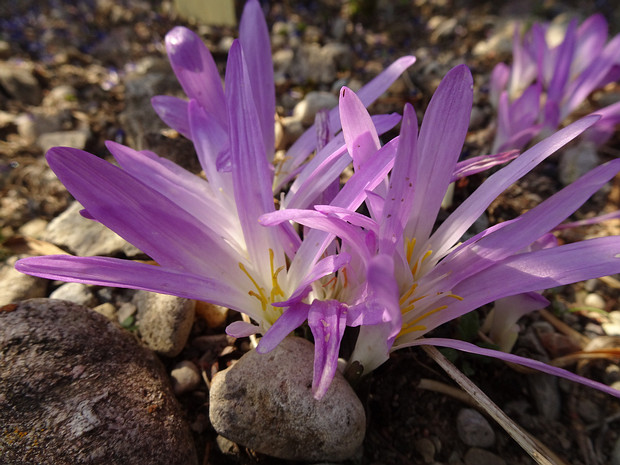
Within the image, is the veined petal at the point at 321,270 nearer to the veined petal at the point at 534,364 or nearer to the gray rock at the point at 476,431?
the veined petal at the point at 534,364

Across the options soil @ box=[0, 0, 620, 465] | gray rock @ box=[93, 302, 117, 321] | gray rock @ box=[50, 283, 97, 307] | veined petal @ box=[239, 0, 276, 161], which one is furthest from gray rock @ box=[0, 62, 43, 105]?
veined petal @ box=[239, 0, 276, 161]

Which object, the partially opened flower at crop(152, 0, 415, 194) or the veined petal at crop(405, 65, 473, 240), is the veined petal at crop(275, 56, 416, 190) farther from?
the veined petal at crop(405, 65, 473, 240)

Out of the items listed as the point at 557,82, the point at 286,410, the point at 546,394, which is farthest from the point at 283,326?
the point at 557,82

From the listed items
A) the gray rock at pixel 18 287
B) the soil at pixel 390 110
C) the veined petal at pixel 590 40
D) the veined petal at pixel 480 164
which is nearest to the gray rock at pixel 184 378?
the soil at pixel 390 110

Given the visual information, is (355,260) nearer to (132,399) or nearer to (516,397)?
(132,399)

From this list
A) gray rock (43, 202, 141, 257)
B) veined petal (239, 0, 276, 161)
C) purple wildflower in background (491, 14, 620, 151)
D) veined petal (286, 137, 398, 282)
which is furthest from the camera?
purple wildflower in background (491, 14, 620, 151)

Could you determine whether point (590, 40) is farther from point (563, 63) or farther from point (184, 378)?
point (184, 378)
